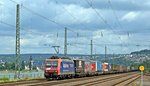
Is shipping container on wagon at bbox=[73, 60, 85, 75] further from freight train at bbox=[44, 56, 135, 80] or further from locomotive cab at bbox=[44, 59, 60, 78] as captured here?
locomotive cab at bbox=[44, 59, 60, 78]

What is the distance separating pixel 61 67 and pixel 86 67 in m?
23.7

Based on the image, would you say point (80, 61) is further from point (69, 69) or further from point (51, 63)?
point (51, 63)

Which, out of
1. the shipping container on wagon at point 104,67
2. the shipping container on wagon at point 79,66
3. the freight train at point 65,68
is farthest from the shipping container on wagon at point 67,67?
the shipping container on wagon at point 104,67

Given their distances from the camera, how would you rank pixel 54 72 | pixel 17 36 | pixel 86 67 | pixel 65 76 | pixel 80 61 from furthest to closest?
1. pixel 86 67
2. pixel 80 61
3. pixel 65 76
4. pixel 54 72
5. pixel 17 36

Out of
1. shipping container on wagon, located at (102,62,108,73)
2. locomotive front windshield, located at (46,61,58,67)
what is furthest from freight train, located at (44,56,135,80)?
shipping container on wagon, located at (102,62,108,73)

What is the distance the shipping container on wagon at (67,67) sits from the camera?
6419 centimetres

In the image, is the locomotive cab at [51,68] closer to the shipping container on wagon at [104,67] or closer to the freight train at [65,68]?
the freight train at [65,68]

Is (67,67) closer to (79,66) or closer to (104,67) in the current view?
(79,66)

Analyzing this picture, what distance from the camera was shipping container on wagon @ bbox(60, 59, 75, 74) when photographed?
64188 mm

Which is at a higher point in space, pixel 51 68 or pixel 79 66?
pixel 79 66

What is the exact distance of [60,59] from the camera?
63719mm

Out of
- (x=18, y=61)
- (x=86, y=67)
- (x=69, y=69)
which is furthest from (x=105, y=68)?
(x=18, y=61)

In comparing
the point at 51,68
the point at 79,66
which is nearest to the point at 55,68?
the point at 51,68

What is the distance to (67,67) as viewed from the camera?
67.4 m
